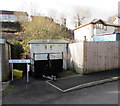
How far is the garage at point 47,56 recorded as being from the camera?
8406mm

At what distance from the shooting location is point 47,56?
9.38 meters

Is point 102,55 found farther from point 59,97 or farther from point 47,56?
point 59,97

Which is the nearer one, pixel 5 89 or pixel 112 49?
pixel 5 89

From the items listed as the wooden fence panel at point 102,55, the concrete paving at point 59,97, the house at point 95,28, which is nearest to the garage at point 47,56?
the wooden fence panel at point 102,55

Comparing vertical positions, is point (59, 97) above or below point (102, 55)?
below

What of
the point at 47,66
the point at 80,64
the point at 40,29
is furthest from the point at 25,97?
the point at 40,29

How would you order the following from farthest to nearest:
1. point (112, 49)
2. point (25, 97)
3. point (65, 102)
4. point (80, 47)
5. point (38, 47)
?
1. point (38, 47)
2. point (112, 49)
3. point (80, 47)
4. point (25, 97)
5. point (65, 102)

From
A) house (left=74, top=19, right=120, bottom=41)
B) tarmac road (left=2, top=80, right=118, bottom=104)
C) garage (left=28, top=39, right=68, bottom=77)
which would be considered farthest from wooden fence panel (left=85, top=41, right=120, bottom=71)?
house (left=74, top=19, right=120, bottom=41)

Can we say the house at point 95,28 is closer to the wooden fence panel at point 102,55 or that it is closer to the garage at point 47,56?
the garage at point 47,56

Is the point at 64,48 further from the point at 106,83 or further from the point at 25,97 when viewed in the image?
the point at 25,97

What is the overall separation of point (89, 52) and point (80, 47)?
716 mm

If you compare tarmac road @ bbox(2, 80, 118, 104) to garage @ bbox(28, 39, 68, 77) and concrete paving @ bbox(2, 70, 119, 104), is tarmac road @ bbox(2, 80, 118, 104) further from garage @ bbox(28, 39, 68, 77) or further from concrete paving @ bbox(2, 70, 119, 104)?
garage @ bbox(28, 39, 68, 77)

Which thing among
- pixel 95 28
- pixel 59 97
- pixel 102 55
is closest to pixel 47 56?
pixel 102 55

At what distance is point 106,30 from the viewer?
29.3 m
